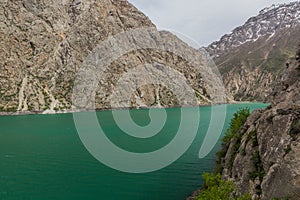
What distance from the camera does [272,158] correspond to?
25.8m

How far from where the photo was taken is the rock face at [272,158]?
22.2m

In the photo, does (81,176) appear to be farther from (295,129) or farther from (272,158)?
(295,129)

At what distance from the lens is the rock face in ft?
72.9

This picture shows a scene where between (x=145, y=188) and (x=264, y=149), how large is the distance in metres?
22.5

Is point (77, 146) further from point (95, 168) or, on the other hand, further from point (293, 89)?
point (293, 89)

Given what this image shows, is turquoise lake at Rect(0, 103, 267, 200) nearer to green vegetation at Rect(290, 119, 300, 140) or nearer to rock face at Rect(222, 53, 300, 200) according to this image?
rock face at Rect(222, 53, 300, 200)

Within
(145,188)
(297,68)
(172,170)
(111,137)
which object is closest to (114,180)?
(145,188)

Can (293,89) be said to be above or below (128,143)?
above

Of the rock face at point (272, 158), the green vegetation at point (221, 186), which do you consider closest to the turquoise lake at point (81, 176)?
the green vegetation at point (221, 186)

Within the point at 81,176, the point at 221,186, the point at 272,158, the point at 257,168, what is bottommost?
the point at 81,176

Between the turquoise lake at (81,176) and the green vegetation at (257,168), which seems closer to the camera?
the green vegetation at (257,168)

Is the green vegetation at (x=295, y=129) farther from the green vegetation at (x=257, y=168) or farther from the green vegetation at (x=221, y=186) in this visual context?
the green vegetation at (x=221, y=186)

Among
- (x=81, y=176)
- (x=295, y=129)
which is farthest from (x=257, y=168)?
(x=81, y=176)

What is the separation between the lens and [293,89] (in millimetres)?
37219
